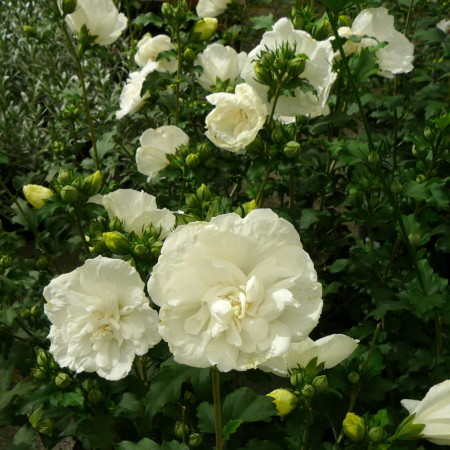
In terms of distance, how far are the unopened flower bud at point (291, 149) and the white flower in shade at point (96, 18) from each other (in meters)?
0.63

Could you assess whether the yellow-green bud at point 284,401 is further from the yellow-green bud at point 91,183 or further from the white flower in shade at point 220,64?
the white flower in shade at point 220,64

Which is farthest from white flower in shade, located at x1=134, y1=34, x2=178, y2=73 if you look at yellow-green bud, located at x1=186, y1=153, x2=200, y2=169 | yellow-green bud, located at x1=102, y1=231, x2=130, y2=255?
yellow-green bud, located at x1=102, y1=231, x2=130, y2=255

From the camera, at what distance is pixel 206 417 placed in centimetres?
110

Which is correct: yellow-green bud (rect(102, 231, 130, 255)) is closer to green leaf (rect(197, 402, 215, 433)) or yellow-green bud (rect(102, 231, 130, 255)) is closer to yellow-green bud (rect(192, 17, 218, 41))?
green leaf (rect(197, 402, 215, 433))

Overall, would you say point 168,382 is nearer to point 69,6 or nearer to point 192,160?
point 192,160

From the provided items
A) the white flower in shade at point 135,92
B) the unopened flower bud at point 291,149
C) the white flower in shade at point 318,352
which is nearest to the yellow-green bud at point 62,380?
the white flower in shade at point 318,352

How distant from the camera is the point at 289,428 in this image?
100cm

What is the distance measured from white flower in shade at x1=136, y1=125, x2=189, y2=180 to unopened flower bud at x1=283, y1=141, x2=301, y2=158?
0.30 m

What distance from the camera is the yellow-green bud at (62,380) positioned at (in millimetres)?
1085

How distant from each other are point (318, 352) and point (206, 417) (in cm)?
28

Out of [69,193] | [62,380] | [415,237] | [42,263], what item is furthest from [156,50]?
[62,380]

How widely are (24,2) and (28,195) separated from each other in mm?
2584

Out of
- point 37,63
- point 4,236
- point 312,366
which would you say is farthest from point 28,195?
point 37,63

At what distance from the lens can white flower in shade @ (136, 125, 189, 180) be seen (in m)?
1.48
